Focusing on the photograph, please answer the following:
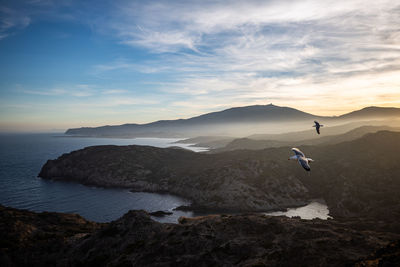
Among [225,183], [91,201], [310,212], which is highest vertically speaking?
[225,183]

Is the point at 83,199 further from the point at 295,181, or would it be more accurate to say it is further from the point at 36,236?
the point at 295,181

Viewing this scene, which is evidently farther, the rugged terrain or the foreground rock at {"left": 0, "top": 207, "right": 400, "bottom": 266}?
the rugged terrain

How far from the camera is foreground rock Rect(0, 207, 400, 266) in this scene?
169 feet

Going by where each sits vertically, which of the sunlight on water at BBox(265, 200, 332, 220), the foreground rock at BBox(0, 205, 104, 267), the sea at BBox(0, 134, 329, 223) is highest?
the foreground rock at BBox(0, 205, 104, 267)

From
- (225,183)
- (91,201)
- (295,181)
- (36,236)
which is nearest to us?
(36,236)

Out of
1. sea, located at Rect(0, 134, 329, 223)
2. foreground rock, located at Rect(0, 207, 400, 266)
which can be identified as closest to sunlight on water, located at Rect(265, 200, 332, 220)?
sea, located at Rect(0, 134, 329, 223)

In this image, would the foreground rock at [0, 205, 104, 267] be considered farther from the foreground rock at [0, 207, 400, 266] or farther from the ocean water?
the ocean water

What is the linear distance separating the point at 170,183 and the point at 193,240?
390 feet

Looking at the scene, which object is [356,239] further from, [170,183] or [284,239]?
[170,183]

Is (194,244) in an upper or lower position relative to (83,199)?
upper

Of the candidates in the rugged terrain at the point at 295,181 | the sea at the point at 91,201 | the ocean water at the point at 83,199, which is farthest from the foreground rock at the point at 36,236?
the rugged terrain at the point at 295,181

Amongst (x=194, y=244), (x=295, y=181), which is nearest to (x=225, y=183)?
(x=295, y=181)

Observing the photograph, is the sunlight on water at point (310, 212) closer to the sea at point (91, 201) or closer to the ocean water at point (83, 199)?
the sea at point (91, 201)

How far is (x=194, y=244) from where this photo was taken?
58969 mm
